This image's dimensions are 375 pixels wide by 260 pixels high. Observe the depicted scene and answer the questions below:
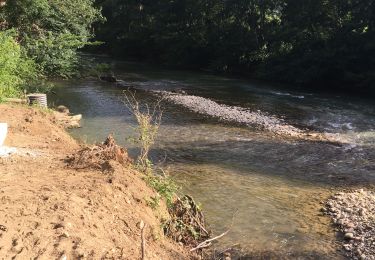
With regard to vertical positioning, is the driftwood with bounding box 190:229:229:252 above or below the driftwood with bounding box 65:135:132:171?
below

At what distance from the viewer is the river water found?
802 centimetres

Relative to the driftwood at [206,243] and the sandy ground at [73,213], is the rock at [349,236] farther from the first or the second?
the sandy ground at [73,213]

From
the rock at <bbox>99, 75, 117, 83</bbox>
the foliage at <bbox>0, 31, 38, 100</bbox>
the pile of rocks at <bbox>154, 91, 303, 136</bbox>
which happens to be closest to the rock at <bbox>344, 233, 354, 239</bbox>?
the pile of rocks at <bbox>154, 91, 303, 136</bbox>

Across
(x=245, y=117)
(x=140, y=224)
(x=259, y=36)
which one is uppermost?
(x=259, y=36)

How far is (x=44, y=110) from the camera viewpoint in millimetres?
14383

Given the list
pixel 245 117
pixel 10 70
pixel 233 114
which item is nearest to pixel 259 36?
pixel 233 114

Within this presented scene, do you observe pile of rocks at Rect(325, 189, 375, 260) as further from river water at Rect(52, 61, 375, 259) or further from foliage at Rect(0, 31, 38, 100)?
foliage at Rect(0, 31, 38, 100)

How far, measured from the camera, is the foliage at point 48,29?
21500 mm

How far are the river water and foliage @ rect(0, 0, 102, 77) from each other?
1637mm

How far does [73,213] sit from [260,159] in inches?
315

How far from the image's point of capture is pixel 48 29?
2403cm

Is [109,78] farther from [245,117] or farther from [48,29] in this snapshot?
[245,117]

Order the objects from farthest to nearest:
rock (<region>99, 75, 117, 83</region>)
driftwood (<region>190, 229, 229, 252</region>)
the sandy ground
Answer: rock (<region>99, 75, 117, 83</region>), driftwood (<region>190, 229, 229, 252</region>), the sandy ground

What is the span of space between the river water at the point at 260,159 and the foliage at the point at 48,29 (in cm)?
164
